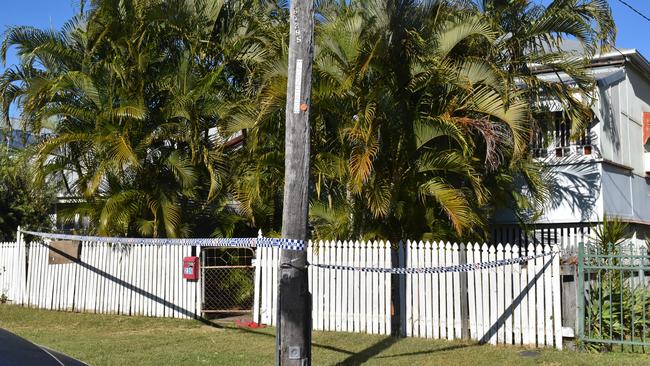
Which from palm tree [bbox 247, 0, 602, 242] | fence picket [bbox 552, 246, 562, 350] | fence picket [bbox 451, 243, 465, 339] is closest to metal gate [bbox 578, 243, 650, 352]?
fence picket [bbox 552, 246, 562, 350]

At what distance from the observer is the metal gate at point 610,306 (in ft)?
30.9

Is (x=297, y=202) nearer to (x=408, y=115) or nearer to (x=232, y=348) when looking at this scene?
(x=232, y=348)

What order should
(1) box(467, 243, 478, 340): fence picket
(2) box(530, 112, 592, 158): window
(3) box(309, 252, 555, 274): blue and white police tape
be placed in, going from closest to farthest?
(3) box(309, 252, 555, 274): blue and white police tape → (1) box(467, 243, 478, 340): fence picket → (2) box(530, 112, 592, 158): window

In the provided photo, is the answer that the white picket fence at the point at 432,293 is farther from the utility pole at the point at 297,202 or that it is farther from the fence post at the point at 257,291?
the utility pole at the point at 297,202

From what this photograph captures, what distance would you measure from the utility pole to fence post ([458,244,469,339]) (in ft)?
11.7

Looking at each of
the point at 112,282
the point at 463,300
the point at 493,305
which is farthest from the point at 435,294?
the point at 112,282

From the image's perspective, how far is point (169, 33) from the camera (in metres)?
14.1

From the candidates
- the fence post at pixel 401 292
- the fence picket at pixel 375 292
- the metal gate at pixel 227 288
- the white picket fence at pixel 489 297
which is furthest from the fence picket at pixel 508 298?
the metal gate at pixel 227 288

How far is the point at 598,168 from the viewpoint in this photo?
14.2 metres

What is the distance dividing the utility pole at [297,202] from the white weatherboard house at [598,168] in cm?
750

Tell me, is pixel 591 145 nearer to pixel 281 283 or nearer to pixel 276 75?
pixel 276 75

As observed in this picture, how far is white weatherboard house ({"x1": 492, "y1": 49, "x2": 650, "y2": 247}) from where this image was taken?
1426 cm

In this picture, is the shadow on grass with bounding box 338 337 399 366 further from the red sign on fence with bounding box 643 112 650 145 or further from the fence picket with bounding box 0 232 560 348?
the red sign on fence with bounding box 643 112 650 145

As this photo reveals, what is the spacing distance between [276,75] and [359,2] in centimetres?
188
